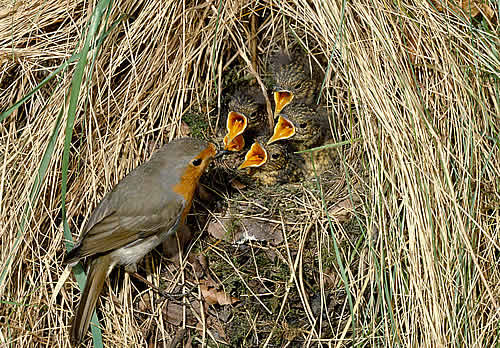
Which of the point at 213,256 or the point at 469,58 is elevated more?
the point at 469,58

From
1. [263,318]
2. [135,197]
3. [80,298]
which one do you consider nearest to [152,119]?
[135,197]

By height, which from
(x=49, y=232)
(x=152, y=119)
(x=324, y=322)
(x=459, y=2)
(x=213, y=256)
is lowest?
(x=324, y=322)

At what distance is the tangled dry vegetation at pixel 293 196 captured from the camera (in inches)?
102

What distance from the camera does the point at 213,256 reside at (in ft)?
10.2

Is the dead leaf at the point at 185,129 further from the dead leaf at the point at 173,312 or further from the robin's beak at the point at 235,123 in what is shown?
the dead leaf at the point at 173,312

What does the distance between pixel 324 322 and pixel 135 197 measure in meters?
1.14

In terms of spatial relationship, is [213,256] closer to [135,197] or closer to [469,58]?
[135,197]

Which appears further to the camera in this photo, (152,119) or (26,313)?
(152,119)

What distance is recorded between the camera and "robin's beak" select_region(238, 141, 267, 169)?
3531 millimetres

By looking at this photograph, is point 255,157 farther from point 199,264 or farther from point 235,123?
point 199,264

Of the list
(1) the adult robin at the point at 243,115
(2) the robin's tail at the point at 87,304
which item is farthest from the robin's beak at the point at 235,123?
(2) the robin's tail at the point at 87,304

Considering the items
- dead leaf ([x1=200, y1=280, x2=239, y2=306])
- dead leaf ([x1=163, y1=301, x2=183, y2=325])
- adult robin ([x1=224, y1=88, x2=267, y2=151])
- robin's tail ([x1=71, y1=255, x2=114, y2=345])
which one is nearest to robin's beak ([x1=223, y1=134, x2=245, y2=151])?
adult robin ([x1=224, y1=88, x2=267, y2=151])

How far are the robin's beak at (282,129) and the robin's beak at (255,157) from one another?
0.11m

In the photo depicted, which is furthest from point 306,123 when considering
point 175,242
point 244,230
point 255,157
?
point 175,242
